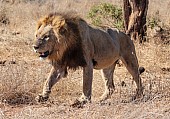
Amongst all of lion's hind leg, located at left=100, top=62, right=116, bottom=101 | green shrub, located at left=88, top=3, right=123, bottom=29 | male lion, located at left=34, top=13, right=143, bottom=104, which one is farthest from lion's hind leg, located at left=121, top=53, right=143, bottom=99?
green shrub, located at left=88, top=3, right=123, bottom=29

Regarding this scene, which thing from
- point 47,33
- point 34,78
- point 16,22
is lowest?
point 16,22

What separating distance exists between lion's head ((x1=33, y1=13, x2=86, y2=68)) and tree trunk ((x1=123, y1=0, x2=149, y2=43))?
626 cm

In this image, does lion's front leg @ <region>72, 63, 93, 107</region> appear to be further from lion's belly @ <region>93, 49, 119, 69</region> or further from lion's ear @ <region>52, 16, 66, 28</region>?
lion's ear @ <region>52, 16, 66, 28</region>

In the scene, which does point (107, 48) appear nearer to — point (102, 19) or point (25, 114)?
point (25, 114)

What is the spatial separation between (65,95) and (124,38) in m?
1.29

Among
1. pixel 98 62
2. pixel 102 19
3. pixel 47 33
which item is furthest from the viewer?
pixel 102 19

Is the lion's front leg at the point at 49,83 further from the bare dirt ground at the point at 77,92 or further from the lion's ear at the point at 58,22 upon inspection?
the lion's ear at the point at 58,22

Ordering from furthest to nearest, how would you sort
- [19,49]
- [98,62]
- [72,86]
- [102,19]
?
[102,19] → [19,49] → [72,86] → [98,62]

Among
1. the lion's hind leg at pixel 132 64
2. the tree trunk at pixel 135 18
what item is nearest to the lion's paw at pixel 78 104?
the lion's hind leg at pixel 132 64

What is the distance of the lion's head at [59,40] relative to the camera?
607 cm

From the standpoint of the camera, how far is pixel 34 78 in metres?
7.17

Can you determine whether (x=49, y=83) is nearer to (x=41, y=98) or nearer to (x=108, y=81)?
(x=41, y=98)

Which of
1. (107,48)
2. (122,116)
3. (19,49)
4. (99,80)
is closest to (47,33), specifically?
(107,48)

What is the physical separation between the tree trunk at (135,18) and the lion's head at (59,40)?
6257 millimetres
